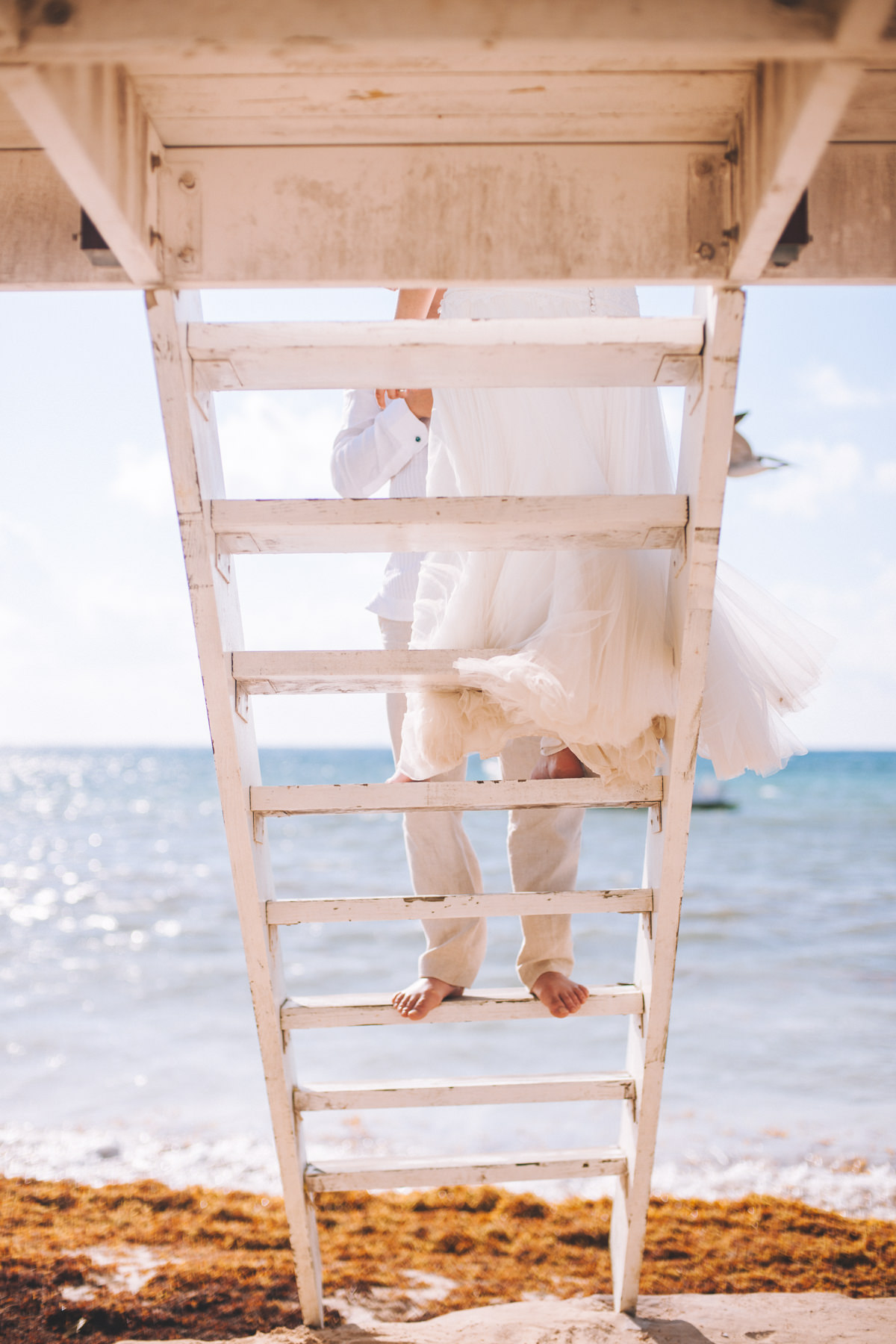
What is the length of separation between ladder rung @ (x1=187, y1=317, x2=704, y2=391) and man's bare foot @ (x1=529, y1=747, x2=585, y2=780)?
88 centimetres

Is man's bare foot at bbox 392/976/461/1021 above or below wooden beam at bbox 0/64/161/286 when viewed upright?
below

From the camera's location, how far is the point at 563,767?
2.15 meters

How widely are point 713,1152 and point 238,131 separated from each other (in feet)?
14.4

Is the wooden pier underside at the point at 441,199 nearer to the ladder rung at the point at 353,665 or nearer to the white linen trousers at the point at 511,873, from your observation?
the ladder rung at the point at 353,665

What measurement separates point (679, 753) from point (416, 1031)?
4.73 metres

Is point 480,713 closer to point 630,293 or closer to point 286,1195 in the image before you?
point 630,293

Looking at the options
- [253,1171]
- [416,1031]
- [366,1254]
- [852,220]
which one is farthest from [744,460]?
[416,1031]

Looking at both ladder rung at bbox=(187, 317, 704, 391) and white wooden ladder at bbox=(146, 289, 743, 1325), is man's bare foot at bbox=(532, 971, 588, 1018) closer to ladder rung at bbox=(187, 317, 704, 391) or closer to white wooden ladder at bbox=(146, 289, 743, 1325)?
white wooden ladder at bbox=(146, 289, 743, 1325)

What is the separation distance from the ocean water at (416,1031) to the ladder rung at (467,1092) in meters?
1.82

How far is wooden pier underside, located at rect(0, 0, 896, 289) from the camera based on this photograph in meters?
1.26

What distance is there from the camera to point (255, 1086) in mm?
5082

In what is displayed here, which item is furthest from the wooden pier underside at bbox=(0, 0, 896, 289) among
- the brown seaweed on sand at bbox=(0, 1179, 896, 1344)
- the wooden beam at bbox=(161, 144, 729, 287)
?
the brown seaweed on sand at bbox=(0, 1179, 896, 1344)

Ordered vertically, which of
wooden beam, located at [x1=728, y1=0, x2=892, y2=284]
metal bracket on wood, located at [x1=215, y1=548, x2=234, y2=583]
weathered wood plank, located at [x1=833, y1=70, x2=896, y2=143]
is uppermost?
weathered wood plank, located at [x1=833, y1=70, x2=896, y2=143]

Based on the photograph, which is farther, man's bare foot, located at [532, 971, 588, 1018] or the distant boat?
the distant boat
